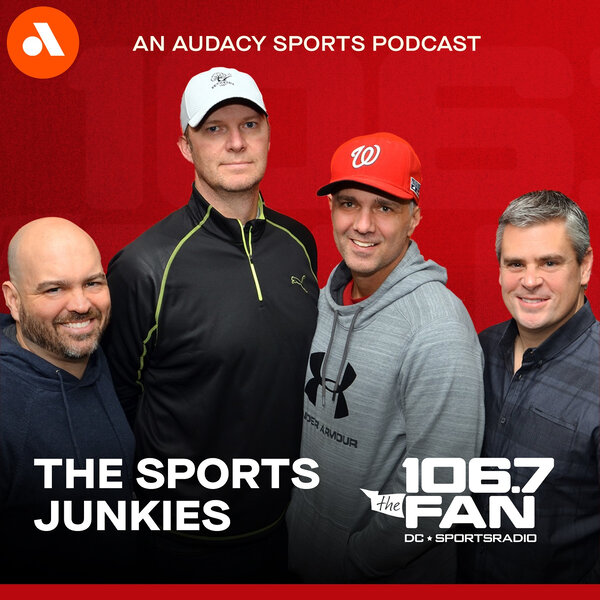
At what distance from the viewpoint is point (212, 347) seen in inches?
71.4

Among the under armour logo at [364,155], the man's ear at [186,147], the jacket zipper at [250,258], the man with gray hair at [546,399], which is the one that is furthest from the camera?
the man's ear at [186,147]

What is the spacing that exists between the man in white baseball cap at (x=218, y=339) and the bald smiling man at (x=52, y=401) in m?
0.12

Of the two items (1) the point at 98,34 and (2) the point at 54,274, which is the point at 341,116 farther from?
(2) the point at 54,274

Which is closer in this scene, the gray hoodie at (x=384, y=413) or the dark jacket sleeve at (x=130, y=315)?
the gray hoodie at (x=384, y=413)

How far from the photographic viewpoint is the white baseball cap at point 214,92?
6.30 feet

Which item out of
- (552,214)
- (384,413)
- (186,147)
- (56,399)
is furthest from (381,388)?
(186,147)

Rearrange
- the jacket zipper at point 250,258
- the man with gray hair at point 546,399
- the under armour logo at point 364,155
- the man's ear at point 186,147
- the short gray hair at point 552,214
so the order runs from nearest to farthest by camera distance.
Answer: the man with gray hair at point 546,399 < the short gray hair at point 552,214 < the under armour logo at point 364,155 < the jacket zipper at point 250,258 < the man's ear at point 186,147

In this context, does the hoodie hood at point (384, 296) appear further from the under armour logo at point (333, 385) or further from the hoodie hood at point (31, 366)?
the hoodie hood at point (31, 366)

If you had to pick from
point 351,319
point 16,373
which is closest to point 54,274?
point 16,373

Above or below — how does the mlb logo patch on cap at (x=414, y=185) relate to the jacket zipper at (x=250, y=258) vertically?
above

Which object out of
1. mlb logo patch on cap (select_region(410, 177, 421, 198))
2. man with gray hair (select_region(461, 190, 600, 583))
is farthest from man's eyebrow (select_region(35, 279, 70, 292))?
man with gray hair (select_region(461, 190, 600, 583))

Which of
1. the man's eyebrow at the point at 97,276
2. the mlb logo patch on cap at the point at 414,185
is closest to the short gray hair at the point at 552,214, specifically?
the mlb logo patch on cap at the point at 414,185

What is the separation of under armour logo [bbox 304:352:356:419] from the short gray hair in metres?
0.57

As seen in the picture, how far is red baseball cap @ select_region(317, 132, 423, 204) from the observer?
5.69 feet
